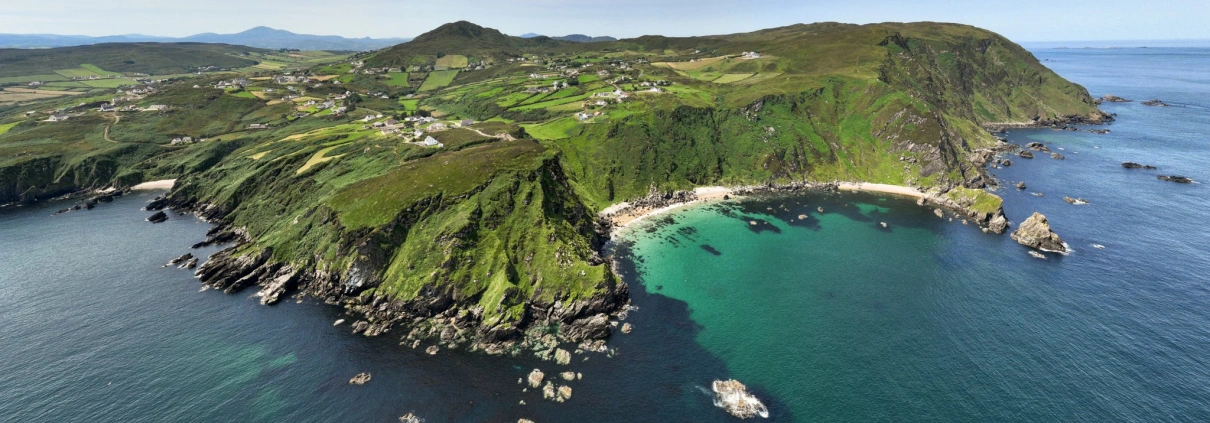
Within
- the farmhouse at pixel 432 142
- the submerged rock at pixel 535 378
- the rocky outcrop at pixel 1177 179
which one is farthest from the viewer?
the rocky outcrop at pixel 1177 179

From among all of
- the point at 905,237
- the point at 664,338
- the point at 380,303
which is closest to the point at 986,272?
the point at 905,237

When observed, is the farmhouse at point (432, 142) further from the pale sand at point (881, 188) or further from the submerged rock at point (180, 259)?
the pale sand at point (881, 188)

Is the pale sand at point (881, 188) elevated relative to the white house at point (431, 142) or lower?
lower

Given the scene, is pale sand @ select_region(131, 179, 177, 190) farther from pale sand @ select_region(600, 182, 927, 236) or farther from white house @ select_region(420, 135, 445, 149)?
pale sand @ select_region(600, 182, 927, 236)

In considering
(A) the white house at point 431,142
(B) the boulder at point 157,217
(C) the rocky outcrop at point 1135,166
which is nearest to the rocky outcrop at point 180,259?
(B) the boulder at point 157,217

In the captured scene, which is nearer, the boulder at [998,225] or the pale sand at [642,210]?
the boulder at [998,225]

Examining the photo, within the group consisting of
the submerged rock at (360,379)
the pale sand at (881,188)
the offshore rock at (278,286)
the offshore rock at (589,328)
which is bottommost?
the submerged rock at (360,379)

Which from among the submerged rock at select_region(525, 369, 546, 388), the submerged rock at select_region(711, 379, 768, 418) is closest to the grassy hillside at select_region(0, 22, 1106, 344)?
the submerged rock at select_region(525, 369, 546, 388)

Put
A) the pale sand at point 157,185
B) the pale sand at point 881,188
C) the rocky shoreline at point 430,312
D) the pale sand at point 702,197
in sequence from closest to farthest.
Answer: the rocky shoreline at point 430,312 → the pale sand at point 702,197 → the pale sand at point 881,188 → the pale sand at point 157,185
